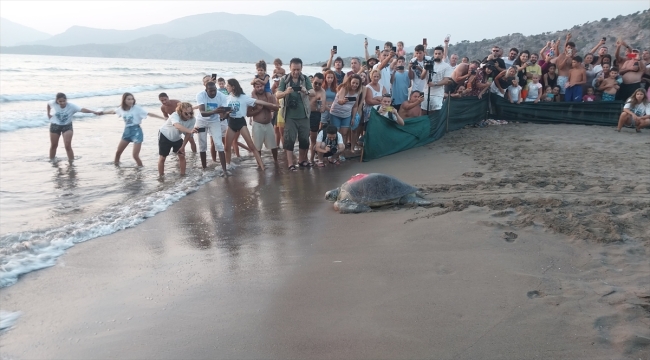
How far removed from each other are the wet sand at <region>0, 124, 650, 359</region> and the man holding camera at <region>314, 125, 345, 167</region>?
79.6 inches

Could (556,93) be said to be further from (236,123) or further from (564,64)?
(236,123)

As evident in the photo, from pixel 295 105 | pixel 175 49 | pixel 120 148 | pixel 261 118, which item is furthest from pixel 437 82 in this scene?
pixel 175 49

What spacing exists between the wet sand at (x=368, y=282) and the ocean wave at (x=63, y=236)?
6.8 inches

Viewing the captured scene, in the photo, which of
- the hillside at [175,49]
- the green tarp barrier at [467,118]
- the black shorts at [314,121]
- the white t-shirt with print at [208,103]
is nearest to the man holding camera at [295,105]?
the black shorts at [314,121]

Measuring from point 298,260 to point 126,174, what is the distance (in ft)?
17.1

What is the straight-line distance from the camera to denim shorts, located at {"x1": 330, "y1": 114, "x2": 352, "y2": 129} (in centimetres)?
834

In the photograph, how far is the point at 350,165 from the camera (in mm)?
8023

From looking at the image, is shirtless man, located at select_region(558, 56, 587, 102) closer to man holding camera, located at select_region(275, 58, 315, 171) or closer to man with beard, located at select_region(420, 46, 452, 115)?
man with beard, located at select_region(420, 46, 452, 115)

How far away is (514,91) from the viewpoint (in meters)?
11.1

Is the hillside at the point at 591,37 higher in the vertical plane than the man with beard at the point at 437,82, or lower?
higher

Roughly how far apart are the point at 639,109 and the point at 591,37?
114 ft

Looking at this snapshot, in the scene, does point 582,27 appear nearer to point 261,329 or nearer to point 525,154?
point 525,154

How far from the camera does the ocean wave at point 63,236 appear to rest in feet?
13.5

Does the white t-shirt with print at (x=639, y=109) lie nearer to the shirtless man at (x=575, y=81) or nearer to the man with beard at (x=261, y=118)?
the shirtless man at (x=575, y=81)
